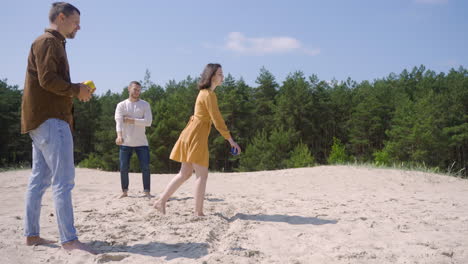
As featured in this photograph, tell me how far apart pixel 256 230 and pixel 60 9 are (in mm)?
2958

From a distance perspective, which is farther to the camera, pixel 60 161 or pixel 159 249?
pixel 159 249

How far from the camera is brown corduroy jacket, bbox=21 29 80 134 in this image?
284cm

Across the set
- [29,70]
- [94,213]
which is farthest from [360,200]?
[29,70]

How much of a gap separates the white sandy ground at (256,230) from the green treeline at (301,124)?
31.1m

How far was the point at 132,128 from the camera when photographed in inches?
229

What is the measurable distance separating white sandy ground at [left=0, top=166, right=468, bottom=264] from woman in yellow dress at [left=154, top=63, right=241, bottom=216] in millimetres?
417

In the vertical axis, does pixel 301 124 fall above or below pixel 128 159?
above

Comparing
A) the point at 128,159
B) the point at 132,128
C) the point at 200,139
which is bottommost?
the point at 128,159

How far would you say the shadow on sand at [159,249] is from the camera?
305 cm

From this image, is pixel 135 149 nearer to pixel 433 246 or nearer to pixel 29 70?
pixel 29 70

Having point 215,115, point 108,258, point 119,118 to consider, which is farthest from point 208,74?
point 108,258

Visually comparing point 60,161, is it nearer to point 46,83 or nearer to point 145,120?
point 46,83

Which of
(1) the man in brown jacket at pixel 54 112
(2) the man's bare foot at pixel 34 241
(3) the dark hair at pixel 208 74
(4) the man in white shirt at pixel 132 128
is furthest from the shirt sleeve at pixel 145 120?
(2) the man's bare foot at pixel 34 241

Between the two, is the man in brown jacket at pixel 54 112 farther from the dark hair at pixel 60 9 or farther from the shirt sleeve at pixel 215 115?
the shirt sleeve at pixel 215 115
